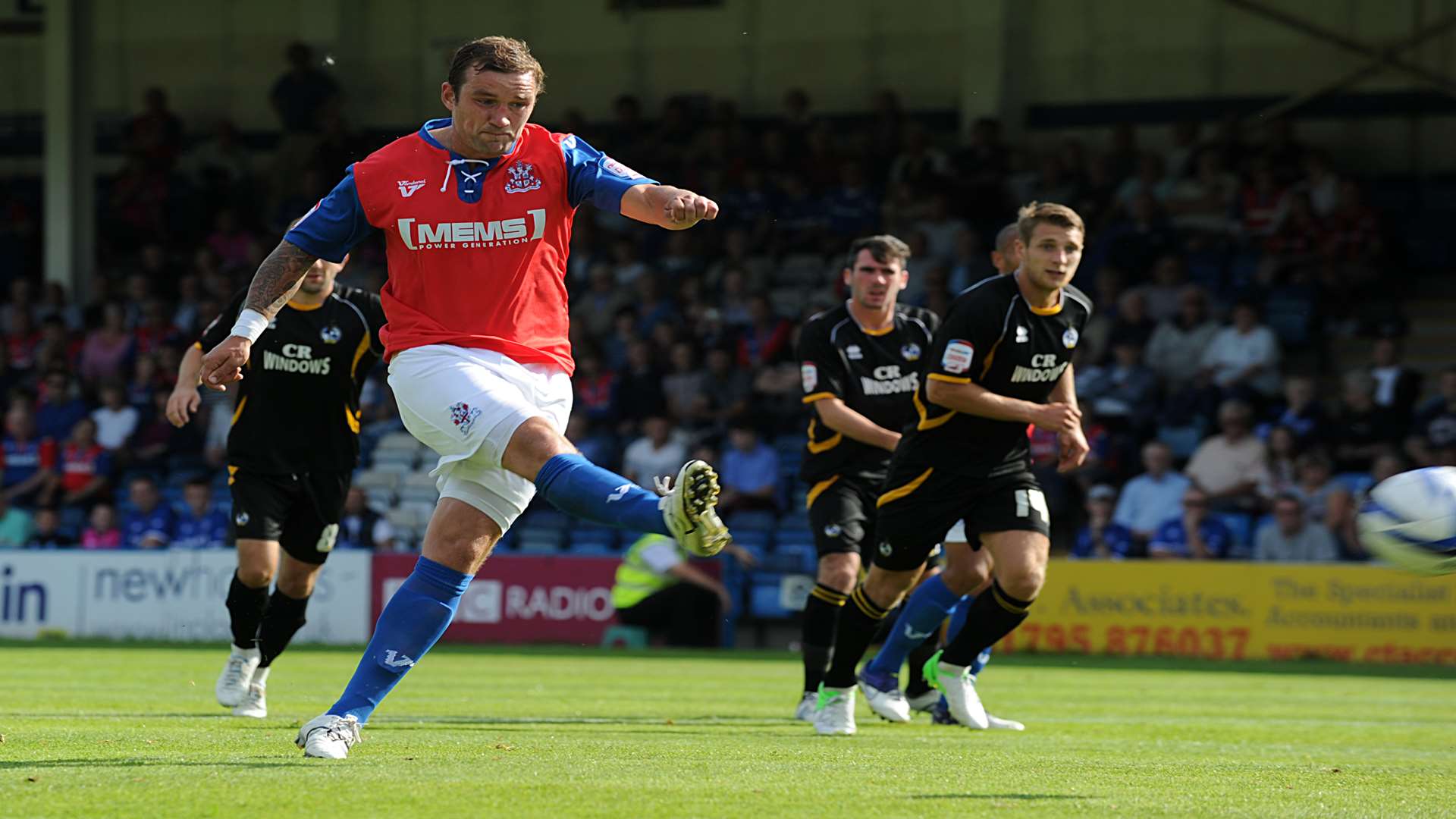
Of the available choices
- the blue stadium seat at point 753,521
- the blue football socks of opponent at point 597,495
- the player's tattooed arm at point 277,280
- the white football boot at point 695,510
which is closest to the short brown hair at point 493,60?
the player's tattooed arm at point 277,280

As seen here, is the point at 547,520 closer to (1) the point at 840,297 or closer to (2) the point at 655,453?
(2) the point at 655,453

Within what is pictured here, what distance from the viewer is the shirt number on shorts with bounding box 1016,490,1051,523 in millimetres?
8375

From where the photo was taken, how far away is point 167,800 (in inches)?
198

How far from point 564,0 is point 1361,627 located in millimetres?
16174

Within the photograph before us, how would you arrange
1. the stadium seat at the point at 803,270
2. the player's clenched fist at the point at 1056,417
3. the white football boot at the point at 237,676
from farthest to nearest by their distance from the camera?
the stadium seat at the point at 803,270
the white football boot at the point at 237,676
the player's clenched fist at the point at 1056,417

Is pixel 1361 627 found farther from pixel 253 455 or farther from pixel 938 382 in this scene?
pixel 253 455

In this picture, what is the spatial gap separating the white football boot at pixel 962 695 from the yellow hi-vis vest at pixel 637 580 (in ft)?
29.8

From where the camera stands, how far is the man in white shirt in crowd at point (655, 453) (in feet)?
64.7

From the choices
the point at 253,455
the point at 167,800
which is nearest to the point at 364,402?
the point at 253,455

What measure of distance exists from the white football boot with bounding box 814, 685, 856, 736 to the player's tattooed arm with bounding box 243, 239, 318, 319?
3.36 metres

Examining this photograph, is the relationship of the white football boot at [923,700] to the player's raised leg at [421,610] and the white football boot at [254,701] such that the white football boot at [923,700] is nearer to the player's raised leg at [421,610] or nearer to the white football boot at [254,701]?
the white football boot at [254,701]

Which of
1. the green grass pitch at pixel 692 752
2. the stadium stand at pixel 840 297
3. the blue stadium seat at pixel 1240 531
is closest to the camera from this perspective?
the green grass pitch at pixel 692 752

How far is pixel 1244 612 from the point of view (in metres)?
17.2

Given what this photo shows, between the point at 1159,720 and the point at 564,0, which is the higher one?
the point at 564,0
